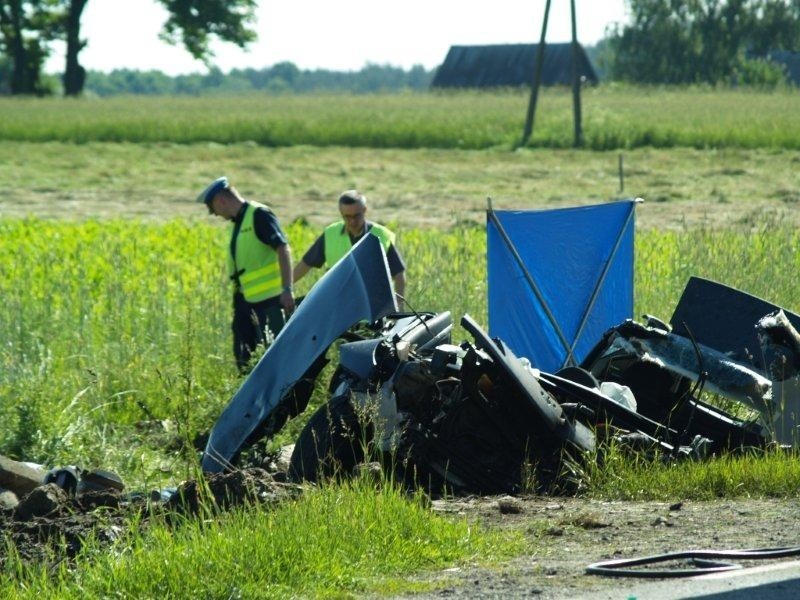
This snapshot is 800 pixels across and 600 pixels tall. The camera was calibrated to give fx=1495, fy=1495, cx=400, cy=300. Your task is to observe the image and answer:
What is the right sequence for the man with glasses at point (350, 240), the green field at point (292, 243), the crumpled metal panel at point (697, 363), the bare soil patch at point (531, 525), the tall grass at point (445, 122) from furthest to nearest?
the tall grass at point (445, 122), the man with glasses at point (350, 240), the crumpled metal panel at point (697, 363), the green field at point (292, 243), the bare soil patch at point (531, 525)

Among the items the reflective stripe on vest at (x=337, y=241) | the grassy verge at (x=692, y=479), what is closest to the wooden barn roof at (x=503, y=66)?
the reflective stripe on vest at (x=337, y=241)

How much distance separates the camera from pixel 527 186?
32844mm

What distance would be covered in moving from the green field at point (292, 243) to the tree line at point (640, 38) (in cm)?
2436

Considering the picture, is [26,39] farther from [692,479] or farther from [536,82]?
[692,479]

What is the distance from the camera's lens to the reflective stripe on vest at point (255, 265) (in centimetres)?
1155

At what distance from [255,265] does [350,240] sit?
0.76 metres

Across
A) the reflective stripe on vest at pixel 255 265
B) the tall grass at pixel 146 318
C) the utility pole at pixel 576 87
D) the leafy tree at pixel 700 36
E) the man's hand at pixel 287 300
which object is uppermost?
the leafy tree at pixel 700 36

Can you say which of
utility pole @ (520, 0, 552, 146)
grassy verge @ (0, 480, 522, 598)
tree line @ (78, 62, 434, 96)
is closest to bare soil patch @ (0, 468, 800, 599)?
grassy verge @ (0, 480, 522, 598)

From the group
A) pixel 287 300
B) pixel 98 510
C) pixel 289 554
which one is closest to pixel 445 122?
pixel 287 300

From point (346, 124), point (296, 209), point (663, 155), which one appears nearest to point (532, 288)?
point (296, 209)

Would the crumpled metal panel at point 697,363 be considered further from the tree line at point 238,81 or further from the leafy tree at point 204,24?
the tree line at point 238,81

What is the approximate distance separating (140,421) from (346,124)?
117 ft

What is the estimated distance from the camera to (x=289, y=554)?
5695 mm

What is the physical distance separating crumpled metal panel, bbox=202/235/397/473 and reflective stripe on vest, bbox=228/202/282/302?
11.9 ft
